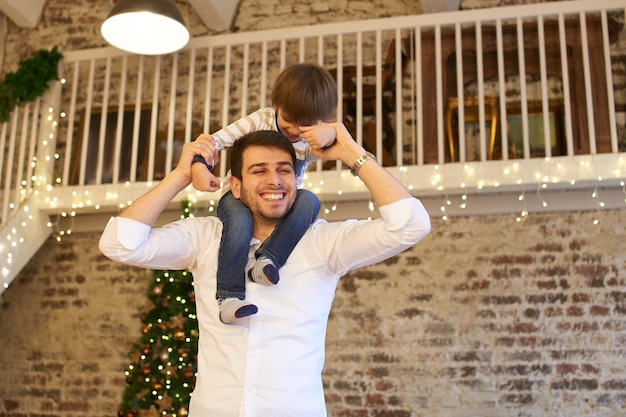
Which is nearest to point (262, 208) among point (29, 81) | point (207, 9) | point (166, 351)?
point (166, 351)

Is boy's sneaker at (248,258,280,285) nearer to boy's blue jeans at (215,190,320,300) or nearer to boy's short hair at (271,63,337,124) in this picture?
boy's blue jeans at (215,190,320,300)

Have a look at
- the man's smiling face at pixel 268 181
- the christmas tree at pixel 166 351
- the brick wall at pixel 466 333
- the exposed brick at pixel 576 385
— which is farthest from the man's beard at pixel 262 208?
the exposed brick at pixel 576 385

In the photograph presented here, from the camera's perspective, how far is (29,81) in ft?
20.9

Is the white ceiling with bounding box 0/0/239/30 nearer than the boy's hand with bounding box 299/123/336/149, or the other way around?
the boy's hand with bounding box 299/123/336/149

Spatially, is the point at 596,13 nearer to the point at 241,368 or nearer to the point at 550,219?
the point at 550,219

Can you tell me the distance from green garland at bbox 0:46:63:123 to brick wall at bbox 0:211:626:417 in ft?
7.94

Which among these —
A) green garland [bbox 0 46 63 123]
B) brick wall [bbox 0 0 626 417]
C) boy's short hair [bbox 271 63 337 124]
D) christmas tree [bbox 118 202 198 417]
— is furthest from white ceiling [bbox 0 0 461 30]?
boy's short hair [bbox 271 63 337 124]

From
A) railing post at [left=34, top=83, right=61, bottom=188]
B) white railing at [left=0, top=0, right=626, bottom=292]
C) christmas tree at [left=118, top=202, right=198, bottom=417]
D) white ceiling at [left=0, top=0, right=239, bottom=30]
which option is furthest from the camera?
white ceiling at [left=0, top=0, right=239, bottom=30]

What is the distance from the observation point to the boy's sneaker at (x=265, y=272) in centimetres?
205

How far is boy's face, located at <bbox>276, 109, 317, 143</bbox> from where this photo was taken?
2.46 meters

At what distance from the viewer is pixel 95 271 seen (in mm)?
6652

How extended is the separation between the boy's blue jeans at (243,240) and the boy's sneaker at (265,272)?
29mm

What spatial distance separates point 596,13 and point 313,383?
16.6 ft

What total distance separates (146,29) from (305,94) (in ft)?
11.8
